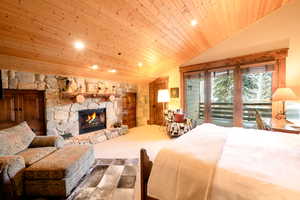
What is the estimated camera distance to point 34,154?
76.4 inches

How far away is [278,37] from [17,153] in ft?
19.3

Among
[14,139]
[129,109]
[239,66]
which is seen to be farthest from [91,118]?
[239,66]

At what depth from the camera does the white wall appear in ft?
9.50

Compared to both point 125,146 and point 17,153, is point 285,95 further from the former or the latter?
point 17,153

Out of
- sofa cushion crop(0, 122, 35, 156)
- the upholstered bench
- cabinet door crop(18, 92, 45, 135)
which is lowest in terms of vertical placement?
the upholstered bench

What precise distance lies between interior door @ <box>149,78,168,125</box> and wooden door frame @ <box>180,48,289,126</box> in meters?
1.02

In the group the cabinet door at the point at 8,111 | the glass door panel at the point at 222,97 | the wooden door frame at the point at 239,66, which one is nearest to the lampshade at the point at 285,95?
the wooden door frame at the point at 239,66

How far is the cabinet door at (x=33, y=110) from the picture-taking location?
112 inches

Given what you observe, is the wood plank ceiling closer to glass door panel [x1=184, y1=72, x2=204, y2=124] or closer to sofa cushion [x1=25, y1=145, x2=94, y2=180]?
glass door panel [x1=184, y1=72, x2=204, y2=124]

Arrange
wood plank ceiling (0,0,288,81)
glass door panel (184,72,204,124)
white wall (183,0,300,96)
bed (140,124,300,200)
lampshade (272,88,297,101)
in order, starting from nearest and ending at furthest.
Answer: bed (140,124,300,200), wood plank ceiling (0,0,288,81), lampshade (272,88,297,101), white wall (183,0,300,96), glass door panel (184,72,204,124)

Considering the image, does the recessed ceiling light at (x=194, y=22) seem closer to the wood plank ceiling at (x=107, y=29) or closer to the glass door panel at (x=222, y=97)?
the wood plank ceiling at (x=107, y=29)

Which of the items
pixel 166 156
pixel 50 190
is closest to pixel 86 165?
pixel 50 190

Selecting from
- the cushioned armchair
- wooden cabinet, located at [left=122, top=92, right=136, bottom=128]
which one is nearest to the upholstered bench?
the cushioned armchair

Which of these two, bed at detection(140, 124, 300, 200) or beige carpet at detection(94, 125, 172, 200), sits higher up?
bed at detection(140, 124, 300, 200)
